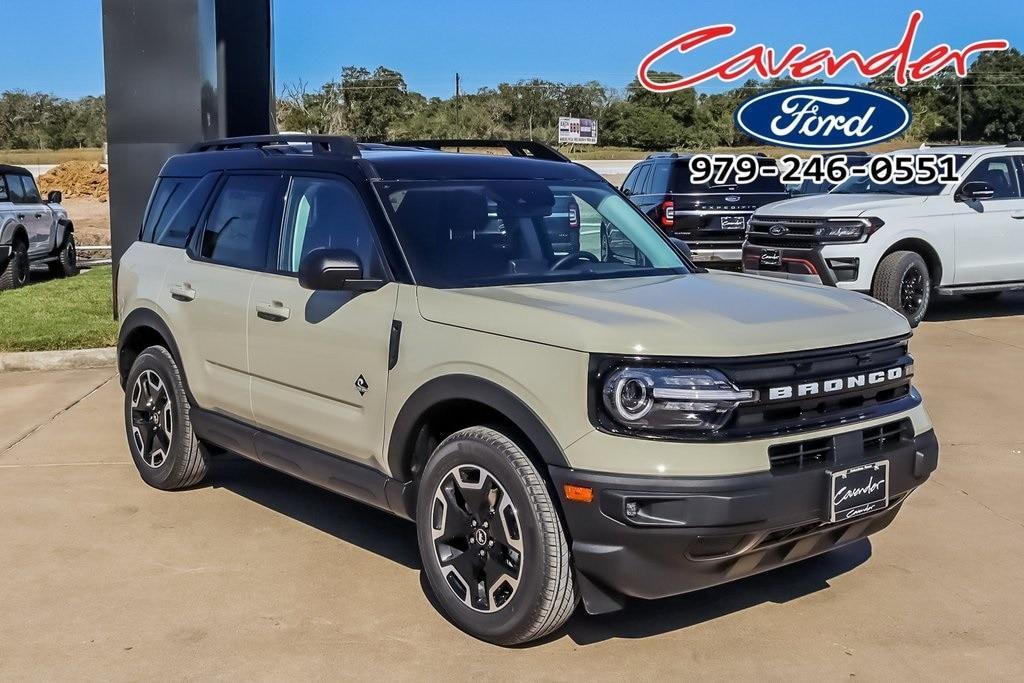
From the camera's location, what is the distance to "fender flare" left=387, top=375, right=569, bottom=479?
380 cm

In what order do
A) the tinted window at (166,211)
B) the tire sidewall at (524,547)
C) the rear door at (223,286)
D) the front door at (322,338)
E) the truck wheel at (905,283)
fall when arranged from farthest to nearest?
the truck wheel at (905,283) < the tinted window at (166,211) < the rear door at (223,286) < the front door at (322,338) < the tire sidewall at (524,547)

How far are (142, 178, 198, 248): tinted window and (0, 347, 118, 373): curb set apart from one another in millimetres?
3300

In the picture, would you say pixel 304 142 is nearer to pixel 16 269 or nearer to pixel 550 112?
pixel 16 269

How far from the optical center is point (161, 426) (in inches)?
241

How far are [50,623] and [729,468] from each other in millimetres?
2676

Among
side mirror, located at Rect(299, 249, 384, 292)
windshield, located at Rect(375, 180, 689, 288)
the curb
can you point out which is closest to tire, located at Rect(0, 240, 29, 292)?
the curb

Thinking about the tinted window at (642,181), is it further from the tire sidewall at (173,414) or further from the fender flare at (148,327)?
the tire sidewall at (173,414)

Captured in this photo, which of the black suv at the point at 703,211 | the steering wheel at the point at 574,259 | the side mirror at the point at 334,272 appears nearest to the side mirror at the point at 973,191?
the black suv at the point at 703,211

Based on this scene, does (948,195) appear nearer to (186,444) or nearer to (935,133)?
(186,444)

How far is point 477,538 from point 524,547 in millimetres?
297

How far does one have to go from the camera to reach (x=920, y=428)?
14.2 feet

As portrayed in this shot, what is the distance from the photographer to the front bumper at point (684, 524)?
3.61 m

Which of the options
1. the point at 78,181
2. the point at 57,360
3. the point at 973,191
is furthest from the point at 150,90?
the point at 78,181

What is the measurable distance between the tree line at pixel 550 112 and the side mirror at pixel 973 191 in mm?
39888
